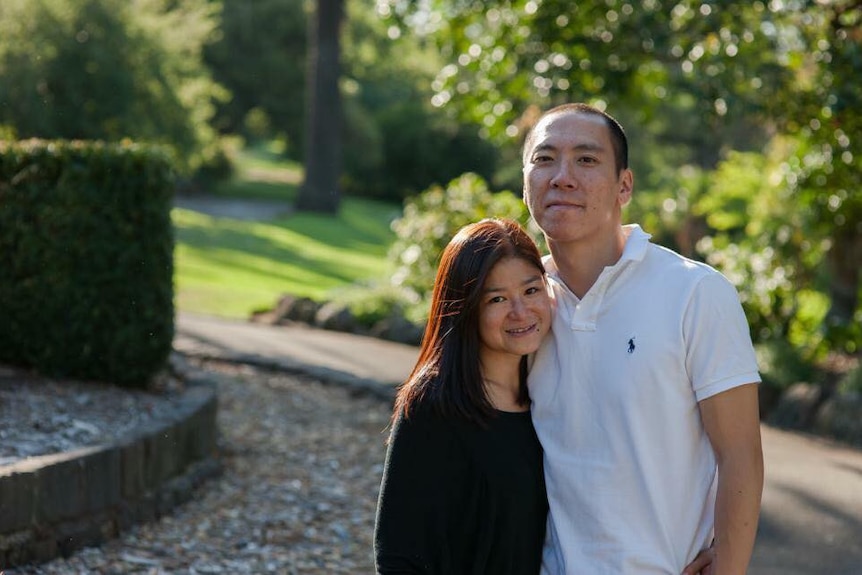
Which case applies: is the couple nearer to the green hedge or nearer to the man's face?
the man's face

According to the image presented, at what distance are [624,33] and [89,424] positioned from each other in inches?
212

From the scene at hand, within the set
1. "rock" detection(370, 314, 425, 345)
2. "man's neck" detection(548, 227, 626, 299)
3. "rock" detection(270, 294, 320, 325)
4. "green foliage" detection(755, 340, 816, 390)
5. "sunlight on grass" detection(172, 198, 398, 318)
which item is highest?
"man's neck" detection(548, 227, 626, 299)

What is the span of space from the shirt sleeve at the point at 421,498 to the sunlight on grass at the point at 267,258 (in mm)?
11248

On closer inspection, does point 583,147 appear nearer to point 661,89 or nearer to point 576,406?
point 576,406

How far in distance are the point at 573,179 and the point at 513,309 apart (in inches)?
12.9

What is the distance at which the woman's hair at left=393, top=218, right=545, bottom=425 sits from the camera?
8.93ft

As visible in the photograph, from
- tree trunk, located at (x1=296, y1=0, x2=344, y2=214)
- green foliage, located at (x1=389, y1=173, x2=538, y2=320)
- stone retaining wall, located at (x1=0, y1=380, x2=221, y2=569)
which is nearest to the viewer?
stone retaining wall, located at (x1=0, y1=380, x2=221, y2=569)

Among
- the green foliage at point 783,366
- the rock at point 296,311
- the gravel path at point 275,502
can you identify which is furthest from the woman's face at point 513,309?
the rock at point 296,311

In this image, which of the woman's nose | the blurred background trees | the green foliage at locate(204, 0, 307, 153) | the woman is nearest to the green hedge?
the blurred background trees

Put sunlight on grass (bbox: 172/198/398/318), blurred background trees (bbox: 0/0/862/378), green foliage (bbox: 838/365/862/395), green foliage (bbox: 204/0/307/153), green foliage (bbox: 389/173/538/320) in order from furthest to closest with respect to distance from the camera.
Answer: green foliage (bbox: 204/0/307/153) < sunlight on grass (bbox: 172/198/398/318) < green foliage (bbox: 389/173/538/320) < green foliage (bbox: 838/365/862/395) < blurred background trees (bbox: 0/0/862/378)

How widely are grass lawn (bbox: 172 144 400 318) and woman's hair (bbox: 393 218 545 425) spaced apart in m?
7.32

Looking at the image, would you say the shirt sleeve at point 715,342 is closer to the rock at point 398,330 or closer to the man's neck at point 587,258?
the man's neck at point 587,258

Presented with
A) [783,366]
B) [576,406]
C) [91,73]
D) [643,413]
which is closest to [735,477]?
[643,413]

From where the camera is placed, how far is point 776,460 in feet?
25.8
